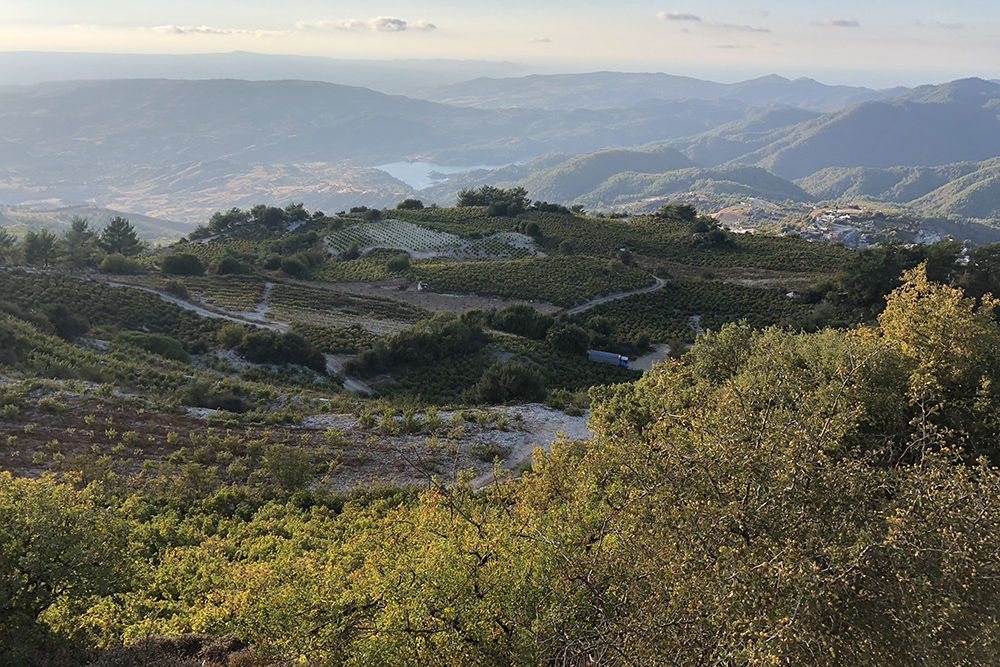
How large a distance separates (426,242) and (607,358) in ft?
153

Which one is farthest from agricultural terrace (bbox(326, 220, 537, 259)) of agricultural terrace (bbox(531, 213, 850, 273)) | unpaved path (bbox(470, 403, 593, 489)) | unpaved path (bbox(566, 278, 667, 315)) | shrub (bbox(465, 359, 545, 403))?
unpaved path (bbox(470, 403, 593, 489))

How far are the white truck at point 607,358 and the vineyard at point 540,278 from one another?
15.4 meters

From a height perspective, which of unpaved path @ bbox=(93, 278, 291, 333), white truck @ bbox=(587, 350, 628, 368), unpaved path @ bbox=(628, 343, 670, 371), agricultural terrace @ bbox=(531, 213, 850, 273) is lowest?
unpaved path @ bbox=(628, 343, 670, 371)

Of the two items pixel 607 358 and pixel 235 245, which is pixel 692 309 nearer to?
pixel 607 358

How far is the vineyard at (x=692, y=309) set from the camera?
149ft

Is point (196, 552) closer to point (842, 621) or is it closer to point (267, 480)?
point (267, 480)

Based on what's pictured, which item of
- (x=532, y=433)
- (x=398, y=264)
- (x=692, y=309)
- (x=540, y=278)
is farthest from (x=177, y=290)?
(x=692, y=309)

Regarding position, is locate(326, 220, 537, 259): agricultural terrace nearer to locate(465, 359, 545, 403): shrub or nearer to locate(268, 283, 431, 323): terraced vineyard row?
locate(268, 283, 431, 323): terraced vineyard row

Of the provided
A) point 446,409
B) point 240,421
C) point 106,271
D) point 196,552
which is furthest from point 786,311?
point 106,271

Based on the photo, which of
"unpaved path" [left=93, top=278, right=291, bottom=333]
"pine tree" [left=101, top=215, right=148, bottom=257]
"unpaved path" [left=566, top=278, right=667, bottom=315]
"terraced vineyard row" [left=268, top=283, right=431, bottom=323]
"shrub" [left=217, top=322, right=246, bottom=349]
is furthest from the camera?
"pine tree" [left=101, top=215, right=148, bottom=257]

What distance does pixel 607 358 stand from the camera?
127 ft

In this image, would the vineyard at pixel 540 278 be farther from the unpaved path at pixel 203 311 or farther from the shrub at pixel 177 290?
the shrub at pixel 177 290

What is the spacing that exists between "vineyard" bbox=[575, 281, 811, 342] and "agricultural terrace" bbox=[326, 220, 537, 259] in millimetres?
23397

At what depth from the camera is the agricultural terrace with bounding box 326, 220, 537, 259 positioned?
74.4m
